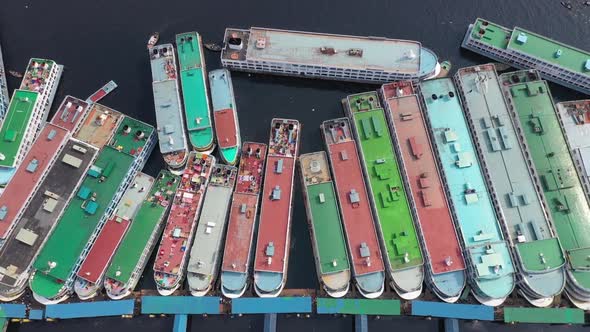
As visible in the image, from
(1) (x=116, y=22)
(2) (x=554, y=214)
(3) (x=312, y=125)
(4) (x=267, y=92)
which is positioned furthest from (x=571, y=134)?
(1) (x=116, y=22)

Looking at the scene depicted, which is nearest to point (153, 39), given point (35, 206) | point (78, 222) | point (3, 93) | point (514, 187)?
point (3, 93)

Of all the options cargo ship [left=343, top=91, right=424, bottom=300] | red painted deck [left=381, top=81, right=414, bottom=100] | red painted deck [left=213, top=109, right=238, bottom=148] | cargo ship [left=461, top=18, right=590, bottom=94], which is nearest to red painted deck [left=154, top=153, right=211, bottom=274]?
red painted deck [left=213, top=109, right=238, bottom=148]

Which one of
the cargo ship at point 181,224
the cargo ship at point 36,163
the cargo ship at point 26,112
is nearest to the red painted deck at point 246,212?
the cargo ship at point 181,224

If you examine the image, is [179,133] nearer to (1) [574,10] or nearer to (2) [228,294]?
(2) [228,294]

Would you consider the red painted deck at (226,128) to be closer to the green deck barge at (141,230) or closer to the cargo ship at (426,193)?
the green deck barge at (141,230)

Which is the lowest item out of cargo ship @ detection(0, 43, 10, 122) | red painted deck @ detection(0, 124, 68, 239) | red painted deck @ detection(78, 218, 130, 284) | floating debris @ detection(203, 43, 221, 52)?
red painted deck @ detection(78, 218, 130, 284)

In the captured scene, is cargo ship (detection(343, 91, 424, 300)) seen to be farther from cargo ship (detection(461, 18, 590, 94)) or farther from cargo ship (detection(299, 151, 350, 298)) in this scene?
cargo ship (detection(461, 18, 590, 94))

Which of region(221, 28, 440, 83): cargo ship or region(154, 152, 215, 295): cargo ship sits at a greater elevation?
region(221, 28, 440, 83): cargo ship
